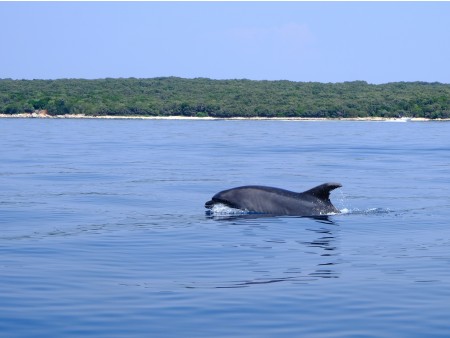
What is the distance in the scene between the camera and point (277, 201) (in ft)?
66.8

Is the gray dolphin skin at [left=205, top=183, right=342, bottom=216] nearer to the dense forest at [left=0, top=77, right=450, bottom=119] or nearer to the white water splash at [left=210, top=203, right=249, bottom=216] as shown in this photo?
the white water splash at [left=210, top=203, right=249, bottom=216]

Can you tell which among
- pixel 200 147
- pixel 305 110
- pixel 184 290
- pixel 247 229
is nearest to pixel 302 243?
pixel 247 229

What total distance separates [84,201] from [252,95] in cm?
10139

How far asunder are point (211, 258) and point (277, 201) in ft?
17.4

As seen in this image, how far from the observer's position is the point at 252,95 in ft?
407

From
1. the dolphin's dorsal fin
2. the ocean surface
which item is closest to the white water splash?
the ocean surface

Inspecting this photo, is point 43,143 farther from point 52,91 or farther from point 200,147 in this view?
point 52,91

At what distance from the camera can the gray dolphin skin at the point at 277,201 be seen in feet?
66.2

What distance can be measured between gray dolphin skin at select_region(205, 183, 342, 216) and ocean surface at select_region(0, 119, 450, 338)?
331 mm

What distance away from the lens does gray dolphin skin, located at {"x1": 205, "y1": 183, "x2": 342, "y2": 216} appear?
66.2 ft

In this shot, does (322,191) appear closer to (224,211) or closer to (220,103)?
(224,211)

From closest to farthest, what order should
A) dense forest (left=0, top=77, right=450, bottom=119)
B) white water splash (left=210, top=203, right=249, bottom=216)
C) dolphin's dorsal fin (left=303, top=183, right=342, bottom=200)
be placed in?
dolphin's dorsal fin (left=303, top=183, right=342, bottom=200)
white water splash (left=210, top=203, right=249, bottom=216)
dense forest (left=0, top=77, right=450, bottom=119)

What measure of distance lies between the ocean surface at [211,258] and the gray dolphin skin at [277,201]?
331mm

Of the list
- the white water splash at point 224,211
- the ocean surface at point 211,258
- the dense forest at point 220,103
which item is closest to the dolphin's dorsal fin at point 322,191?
the ocean surface at point 211,258
